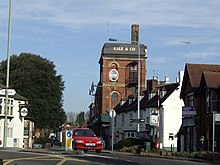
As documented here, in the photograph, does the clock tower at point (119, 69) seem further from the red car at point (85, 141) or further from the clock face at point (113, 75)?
the red car at point (85, 141)

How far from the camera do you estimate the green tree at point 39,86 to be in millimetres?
72125

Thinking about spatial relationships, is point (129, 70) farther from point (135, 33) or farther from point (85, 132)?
point (85, 132)

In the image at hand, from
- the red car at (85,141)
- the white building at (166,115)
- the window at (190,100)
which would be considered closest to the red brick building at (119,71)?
the white building at (166,115)

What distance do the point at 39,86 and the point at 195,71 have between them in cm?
2937

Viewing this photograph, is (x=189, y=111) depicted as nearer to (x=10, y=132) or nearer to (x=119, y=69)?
(x=10, y=132)

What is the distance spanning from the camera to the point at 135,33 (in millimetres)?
97312

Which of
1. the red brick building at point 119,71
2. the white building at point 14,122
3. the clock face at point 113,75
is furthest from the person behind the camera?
the clock face at point 113,75

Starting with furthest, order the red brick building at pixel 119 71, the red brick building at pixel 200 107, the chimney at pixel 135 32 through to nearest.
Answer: the chimney at pixel 135 32
the red brick building at pixel 119 71
the red brick building at pixel 200 107

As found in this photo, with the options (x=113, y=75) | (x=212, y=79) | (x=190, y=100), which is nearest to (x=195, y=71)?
(x=190, y=100)

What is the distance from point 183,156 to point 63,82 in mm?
42744

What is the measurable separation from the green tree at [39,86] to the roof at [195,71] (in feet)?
86.2

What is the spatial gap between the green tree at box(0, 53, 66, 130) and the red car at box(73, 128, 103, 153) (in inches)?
1495

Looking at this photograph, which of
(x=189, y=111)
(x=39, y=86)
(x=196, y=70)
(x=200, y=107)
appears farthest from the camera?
(x=39, y=86)

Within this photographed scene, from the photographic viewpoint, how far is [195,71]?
2004 inches
